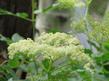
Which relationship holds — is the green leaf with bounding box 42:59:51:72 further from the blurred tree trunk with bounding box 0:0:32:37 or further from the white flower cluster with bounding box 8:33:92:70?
the blurred tree trunk with bounding box 0:0:32:37

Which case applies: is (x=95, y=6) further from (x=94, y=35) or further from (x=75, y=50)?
(x=75, y=50)

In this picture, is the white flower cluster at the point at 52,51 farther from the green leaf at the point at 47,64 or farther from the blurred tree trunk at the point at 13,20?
the blurred tree trunk at the point at 13,20

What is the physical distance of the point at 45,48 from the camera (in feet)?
2.73

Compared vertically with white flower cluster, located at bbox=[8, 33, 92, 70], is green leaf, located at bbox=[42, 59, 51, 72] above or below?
below

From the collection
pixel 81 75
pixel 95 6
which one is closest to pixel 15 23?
pixel 95 6

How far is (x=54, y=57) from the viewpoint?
32.9 inches

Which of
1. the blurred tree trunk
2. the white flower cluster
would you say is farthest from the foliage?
the blurred tree trunk

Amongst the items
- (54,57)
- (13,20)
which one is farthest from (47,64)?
(13,20)

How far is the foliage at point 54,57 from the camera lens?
0.84m

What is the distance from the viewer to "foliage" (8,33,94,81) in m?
0.84

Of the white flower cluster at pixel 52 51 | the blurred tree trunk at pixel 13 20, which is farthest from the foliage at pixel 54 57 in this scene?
the blurred tree trunk at pixel 13 20

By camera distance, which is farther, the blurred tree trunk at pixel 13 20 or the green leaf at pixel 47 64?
the blurred tree trunk at pixel 13 20

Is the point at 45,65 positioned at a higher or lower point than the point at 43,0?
lower

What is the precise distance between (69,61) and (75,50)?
1.8 inches
